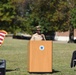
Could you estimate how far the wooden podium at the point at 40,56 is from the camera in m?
13.2

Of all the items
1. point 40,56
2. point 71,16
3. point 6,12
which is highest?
point 6,12

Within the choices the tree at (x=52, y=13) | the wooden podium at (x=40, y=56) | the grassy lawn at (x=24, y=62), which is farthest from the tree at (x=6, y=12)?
the wooden podium at (x=40, y=56)

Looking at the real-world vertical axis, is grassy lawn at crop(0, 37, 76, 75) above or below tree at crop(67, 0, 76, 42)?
below

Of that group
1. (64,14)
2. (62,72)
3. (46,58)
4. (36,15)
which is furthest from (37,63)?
(36,15)

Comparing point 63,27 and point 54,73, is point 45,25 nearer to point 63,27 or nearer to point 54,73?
point 63,27

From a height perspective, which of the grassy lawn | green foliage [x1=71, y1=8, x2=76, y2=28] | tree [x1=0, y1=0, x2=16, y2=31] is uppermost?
tree [x1=0, y1=0, x2=16, y2=31]

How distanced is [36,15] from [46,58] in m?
56.7

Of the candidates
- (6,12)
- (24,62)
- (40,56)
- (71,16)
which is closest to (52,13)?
(71,16)

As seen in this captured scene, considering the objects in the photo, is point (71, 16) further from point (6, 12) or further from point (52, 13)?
point (6, 12)

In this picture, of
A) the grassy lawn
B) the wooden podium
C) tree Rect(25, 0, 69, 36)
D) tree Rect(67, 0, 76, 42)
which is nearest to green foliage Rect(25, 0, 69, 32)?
tree Rect(25, 0, 69, 36)

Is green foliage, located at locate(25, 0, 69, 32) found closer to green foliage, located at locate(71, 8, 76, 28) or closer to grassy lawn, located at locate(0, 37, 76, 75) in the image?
green foliage, located at locate(71, 8, 76, 28)

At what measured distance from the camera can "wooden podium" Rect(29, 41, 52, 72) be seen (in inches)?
522

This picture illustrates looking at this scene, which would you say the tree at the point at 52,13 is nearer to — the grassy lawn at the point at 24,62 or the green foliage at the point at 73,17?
the green foliage at the point at 73,17

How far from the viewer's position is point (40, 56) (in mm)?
13391
